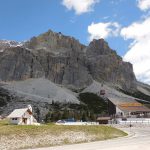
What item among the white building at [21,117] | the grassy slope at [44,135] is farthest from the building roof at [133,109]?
the grassy slope at [44,135]

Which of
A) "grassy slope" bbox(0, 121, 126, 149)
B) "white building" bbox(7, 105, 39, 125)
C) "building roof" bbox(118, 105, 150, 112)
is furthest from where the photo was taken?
"building roof" bbox(118, 105, 150, 112)

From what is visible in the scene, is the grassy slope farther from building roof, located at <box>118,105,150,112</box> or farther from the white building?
building roof, located at <box>118,105,150,112</box>

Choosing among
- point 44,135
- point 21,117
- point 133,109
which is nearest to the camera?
point 44,135

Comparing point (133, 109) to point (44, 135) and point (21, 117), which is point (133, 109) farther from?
point (44, 135)

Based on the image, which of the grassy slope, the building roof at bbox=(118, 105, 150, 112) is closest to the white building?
the grassy slope

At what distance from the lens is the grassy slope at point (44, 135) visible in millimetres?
56125

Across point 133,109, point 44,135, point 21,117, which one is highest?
point 133,109

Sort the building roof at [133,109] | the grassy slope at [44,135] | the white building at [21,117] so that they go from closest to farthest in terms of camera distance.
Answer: the grassy slope at [44,135], the white building at [21,117], the building roof at [133,109]

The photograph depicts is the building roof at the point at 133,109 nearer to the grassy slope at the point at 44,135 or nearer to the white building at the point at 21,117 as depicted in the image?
the white building at the point at 21,117

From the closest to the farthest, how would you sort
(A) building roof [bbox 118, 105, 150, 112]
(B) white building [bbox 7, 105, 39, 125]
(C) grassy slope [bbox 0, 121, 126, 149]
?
(C) grassy slope [bbox 0, 121, 126, 149] → (B) white building [bbox 7, 105, 39, 125] → (A) building roof [bbox 118, 105, 150, 112]

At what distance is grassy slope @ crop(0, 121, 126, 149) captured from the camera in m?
56.1

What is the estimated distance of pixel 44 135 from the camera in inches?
2410

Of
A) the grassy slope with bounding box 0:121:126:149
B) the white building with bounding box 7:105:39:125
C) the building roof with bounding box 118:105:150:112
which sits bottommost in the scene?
the grassy slope with bounding box 0:121:126:149

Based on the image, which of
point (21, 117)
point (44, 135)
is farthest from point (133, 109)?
point (44, 135)
